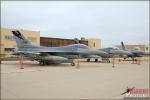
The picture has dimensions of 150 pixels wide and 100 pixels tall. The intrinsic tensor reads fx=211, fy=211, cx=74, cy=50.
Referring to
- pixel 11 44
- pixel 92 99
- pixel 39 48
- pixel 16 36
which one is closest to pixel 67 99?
pixel 92 99

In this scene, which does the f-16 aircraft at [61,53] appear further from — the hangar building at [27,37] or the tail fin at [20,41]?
the hangar building at [27,37]

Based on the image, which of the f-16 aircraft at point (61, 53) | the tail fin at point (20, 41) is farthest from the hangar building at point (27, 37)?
the f-16 aircraft at point (61, 53)

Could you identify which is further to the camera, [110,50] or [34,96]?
[110,50]

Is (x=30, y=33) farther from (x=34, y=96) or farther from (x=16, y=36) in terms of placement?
(x=34, y=96)

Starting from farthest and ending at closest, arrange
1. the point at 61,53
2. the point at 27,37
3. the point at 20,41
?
the point at 27,37 → the point at 20,41 → the point at 61,53

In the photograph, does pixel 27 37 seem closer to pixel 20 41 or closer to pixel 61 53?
pixel 20 41

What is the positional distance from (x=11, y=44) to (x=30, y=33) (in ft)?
14.3

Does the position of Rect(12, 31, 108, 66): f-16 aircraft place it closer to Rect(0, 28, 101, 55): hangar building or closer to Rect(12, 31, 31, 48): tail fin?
Rect(12, 31, 31, 48): tail fin

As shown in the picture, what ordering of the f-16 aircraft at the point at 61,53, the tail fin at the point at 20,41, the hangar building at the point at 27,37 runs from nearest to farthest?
the f-16 aircraft at the point at 61,53 < the tail fin at the point at 20,41 < the hangar building at the point at 27,37

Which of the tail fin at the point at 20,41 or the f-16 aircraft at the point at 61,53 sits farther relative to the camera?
the tail fin at the point at 20,41

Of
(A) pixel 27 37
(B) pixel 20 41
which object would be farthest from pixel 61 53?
(A) pixel 27 37

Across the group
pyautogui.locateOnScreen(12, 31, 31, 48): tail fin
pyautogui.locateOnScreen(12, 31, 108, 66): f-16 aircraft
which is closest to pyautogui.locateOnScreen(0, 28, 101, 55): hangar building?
pyautogui.locateOnScreen(12, 31, 31, 48): tail fin

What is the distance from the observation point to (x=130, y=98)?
6004mm


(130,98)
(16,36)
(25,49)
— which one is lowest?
(130,98)
